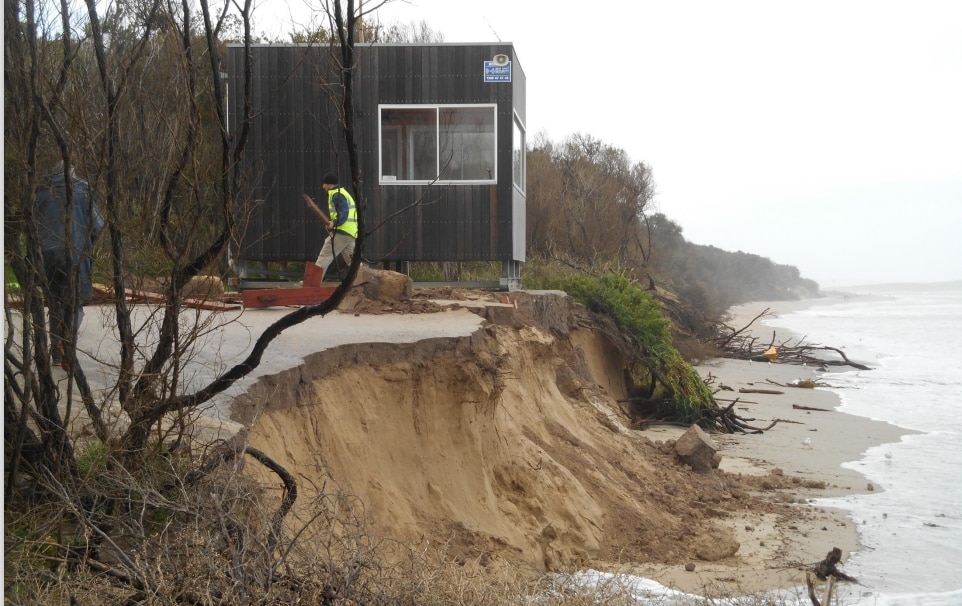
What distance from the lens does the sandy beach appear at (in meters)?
8.27

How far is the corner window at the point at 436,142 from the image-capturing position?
50.3 feet

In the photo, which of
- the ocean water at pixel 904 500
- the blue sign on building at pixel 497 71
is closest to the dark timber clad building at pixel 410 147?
the blue sign on building at pixel 497 71

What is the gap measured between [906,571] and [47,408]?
7427mm

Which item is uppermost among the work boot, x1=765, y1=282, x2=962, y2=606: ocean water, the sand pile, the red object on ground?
the work boot

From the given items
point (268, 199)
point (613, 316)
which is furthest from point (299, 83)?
point (613, 316)

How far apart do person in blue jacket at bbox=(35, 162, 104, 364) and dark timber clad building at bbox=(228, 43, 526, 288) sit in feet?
31.4

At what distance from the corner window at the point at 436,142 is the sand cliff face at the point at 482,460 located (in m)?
4.42

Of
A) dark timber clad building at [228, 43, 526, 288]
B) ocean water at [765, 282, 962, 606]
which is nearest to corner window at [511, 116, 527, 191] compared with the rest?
dark timber clad building at [228, 43, 526, 288]

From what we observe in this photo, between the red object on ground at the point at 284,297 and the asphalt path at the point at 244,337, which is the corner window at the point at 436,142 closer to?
the red object on ground at the point at 284,297

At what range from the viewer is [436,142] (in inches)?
606

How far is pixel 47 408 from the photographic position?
4.93 m

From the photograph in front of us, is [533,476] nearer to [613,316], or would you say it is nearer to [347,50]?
[347,50]

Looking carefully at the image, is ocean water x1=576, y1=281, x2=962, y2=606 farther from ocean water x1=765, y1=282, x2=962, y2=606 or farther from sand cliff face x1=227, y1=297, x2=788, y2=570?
sand cliff face x1=227, y1=297, x2=788, y2=570

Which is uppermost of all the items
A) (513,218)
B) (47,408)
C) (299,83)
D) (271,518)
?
(299,83)
